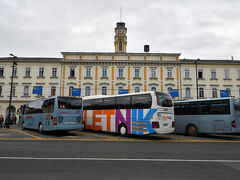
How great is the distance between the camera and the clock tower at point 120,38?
51.0m

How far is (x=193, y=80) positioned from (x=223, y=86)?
6.15 m

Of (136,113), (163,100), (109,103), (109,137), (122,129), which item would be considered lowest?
(109,137)

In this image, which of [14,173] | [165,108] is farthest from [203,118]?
[14,173]

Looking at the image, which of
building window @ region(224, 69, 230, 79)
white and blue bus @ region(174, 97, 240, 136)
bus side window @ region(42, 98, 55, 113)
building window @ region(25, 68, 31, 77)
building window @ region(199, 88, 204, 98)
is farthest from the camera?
Answer: building window @ region(224, 69, 230, 79)

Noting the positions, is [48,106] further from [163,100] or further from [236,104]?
[236,104]

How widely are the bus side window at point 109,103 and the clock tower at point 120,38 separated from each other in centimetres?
3703

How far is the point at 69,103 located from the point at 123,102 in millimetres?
4117

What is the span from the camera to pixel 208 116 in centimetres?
1395

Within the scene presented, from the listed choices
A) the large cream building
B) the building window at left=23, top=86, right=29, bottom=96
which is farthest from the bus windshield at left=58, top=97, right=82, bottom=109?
the building window at left=23, top=86, right=29, bottom=96

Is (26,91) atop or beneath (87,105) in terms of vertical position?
atop

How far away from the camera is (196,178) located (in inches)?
177

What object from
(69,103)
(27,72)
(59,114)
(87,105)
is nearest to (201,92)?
(87,105)

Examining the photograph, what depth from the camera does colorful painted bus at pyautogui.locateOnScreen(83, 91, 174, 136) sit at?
1210 centimetres

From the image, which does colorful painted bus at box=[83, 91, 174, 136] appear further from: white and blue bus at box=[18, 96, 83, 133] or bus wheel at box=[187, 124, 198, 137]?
bus wheel at box=[187, 124, 198, 137]
